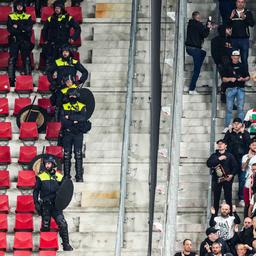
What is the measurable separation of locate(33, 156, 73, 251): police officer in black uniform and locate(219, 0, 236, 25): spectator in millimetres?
5585

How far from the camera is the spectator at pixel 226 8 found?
34031 mm

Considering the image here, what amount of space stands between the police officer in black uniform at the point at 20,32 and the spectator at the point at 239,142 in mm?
5490

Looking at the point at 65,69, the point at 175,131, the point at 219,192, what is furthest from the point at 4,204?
the point at 219,192

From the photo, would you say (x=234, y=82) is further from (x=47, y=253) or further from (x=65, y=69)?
(x=47, y=253)

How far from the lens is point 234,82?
32.4m

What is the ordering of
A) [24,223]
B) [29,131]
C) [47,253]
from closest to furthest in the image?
[47,253] < [24,223] < [29,131]

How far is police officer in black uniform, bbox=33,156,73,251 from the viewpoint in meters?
30.5

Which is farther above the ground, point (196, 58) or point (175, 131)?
point (196, 58)

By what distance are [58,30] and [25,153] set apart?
3.15 meters

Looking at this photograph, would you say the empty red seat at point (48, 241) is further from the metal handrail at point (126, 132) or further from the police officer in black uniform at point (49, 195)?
the metal handrail at point (126, 132)

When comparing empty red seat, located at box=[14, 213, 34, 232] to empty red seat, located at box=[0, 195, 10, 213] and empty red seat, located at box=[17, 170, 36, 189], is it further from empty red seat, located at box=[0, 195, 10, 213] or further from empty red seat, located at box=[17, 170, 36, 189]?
empty red seat, located at box=[17, 170, 36, 189]

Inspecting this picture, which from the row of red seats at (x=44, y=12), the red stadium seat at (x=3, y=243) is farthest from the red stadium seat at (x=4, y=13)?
the red stadium seat at (x=3, y=243)

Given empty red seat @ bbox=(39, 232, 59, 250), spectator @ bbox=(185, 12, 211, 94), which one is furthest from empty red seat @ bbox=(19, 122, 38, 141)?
spectator @ bbox=(185, 12, 211, 94)

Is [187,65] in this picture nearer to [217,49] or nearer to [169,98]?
[217,49]
